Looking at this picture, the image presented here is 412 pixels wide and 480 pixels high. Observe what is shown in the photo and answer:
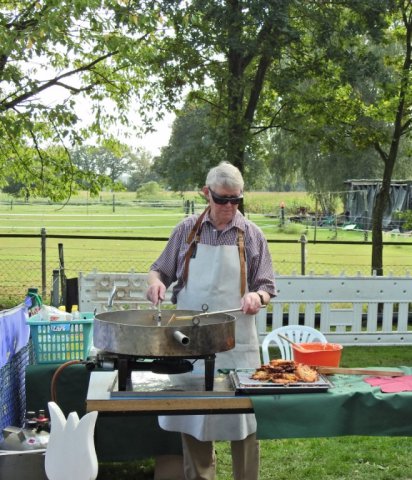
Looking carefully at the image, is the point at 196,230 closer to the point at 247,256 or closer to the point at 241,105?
the point at 247,256

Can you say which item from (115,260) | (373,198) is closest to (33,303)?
(115,260)

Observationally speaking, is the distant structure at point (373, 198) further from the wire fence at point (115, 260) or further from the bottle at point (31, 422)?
the bottle at point (31, 422)

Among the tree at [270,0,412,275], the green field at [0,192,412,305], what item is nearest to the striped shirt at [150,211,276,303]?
the green field at [0,192,412,305]

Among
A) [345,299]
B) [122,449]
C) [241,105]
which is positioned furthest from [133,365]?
[241,105]

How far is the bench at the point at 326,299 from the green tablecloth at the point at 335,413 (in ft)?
16.0

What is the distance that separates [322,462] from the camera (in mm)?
4609

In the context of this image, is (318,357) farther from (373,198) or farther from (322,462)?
(373,198)

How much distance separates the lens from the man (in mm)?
3301

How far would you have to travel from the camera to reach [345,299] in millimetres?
7910

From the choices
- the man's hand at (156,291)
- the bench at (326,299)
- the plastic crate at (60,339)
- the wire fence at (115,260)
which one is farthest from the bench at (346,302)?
the man's hand at (156,291)

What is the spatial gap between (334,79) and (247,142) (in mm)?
1644

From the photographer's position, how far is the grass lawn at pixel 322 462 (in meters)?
4.37

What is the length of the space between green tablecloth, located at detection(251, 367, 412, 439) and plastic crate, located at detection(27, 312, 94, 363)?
173 centimetres

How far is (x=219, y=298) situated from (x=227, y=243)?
265 millimetres
